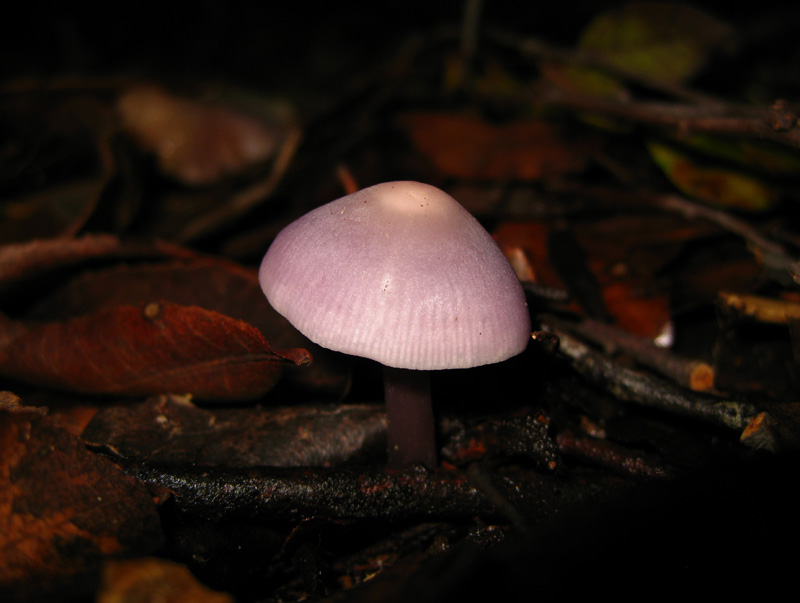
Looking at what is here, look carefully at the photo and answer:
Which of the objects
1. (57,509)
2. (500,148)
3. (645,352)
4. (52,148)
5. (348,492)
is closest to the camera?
(57,509)

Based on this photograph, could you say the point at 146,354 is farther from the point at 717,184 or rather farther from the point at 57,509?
the point at 717,184

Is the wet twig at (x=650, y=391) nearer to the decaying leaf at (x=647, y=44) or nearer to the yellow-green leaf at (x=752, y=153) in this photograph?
the yellow-green leaf at (x=752, y=153)

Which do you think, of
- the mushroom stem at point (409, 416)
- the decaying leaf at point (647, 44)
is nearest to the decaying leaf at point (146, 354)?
the mushroom stem at point (409, 416)

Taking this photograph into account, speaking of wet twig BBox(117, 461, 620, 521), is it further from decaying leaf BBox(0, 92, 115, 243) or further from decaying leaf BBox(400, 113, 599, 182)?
decaying leaf BBox(0, 92, 115, 243)

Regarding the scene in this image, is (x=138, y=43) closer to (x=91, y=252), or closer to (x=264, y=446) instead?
(x=91, y=252)

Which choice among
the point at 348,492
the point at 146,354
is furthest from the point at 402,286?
the point at 146,354
